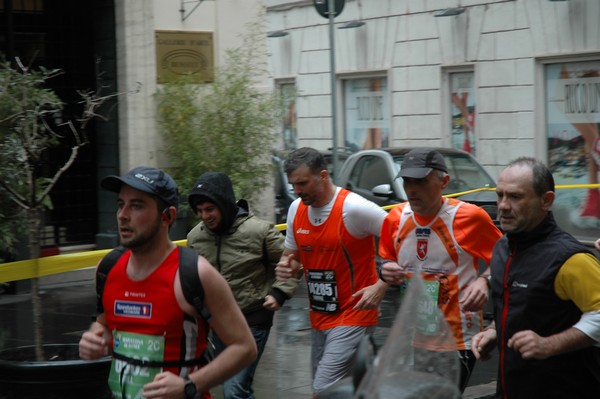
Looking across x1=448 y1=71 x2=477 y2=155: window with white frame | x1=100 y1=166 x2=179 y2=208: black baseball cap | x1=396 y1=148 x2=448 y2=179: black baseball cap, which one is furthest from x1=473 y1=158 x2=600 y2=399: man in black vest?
x1=448 y1=71 x2=477 y2=155: window with white frame

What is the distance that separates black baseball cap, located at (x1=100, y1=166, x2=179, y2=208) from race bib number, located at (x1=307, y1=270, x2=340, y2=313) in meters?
2.21

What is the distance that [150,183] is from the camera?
4.07 meters

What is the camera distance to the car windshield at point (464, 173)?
1497cm

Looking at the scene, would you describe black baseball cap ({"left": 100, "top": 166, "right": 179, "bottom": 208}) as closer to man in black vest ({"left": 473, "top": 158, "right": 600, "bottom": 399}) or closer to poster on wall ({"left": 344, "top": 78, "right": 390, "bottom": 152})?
man in black vest ({"left": 473, "top": 158, "right": 600, "bottom": 399})

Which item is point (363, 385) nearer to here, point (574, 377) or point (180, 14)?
point (574, 377)

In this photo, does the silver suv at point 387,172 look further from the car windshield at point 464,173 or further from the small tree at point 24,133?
the small tree at point 24,133

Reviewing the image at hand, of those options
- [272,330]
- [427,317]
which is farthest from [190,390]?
[272,330]

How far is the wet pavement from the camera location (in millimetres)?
8477

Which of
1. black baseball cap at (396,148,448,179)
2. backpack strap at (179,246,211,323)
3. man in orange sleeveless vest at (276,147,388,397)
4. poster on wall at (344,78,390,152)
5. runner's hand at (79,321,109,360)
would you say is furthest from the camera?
poster on wall at (344,78,390,152)

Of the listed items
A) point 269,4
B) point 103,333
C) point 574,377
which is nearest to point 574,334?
point 574,377

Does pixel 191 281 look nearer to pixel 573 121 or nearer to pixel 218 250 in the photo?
pixel 218 250

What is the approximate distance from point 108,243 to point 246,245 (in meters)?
8.65

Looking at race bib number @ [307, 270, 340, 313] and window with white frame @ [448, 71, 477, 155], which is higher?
window with white frame @ [448, 71, 477, 155]

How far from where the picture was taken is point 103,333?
432 centimetres
